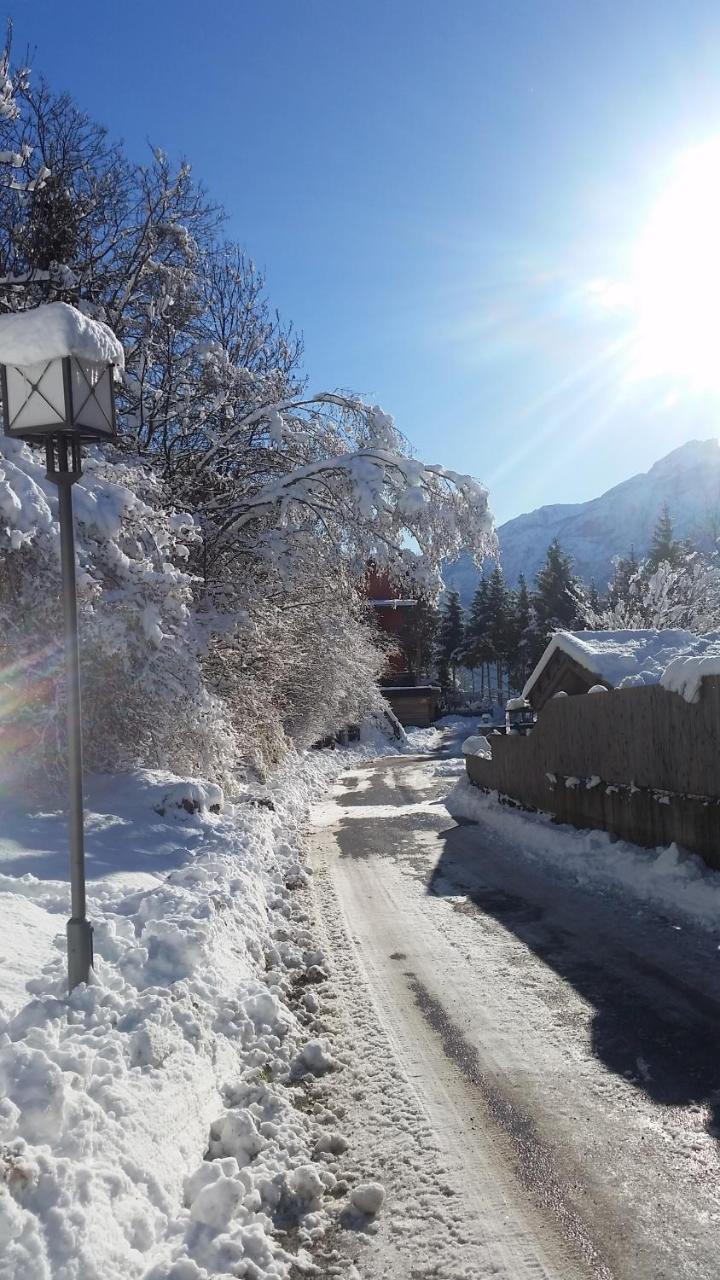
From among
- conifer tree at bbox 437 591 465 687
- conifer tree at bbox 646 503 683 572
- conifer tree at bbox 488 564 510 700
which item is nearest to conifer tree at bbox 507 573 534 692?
conifer tree at bbox 488 564 510 700

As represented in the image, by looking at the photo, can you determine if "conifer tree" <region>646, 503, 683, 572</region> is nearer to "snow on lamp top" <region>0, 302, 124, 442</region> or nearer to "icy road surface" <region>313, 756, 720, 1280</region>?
"icy road surface" <region>313, 756, 720, 1280</region>

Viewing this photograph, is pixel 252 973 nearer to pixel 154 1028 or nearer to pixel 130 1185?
pixel 154 1028

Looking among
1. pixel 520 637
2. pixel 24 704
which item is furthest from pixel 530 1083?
pixel 520 637

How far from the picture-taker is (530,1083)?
178 inches

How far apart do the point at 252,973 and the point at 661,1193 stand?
10.9 ft

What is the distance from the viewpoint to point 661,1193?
345 cm

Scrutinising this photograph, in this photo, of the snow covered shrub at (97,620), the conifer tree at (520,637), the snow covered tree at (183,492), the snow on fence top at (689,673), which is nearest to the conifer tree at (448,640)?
the conifer tree at (520,637)

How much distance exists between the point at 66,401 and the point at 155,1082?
3.63 metres

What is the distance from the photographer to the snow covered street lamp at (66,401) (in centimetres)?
461

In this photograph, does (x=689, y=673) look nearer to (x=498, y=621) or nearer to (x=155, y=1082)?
(x=155, y=1082)

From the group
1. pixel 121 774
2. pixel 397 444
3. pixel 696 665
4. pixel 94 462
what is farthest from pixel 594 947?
pixel 397 444

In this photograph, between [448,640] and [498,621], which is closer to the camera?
[498,621]

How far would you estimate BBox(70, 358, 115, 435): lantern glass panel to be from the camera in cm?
471

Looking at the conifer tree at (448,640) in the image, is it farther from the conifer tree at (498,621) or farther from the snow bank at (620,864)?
the snow bank at (620,864)
